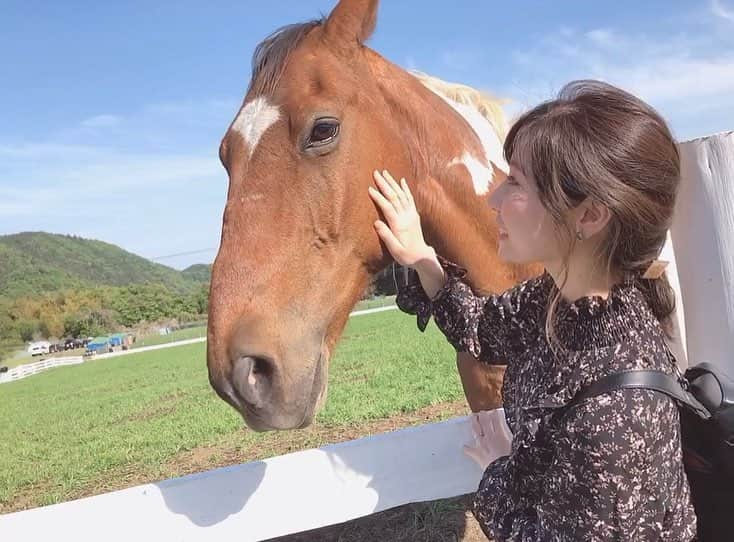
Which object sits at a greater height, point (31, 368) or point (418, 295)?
point (418, 295)

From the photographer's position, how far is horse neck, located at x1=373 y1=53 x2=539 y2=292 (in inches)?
88.5

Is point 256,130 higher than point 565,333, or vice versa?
point 256,130

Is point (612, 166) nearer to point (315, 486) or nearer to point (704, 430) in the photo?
point (704, 430)

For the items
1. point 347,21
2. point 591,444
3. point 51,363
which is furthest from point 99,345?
point 591,444

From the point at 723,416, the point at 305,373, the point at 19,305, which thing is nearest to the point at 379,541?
the point at 305,373

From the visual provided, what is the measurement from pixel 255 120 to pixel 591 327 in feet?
4.09

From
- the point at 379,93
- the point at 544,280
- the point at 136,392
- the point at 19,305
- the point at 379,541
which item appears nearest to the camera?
the point at 544,280

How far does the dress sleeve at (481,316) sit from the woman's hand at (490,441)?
218 millimetres

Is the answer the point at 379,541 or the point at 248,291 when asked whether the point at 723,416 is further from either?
the point at 379,541

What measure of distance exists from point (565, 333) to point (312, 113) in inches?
42.4

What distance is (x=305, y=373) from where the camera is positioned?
70.5 inches

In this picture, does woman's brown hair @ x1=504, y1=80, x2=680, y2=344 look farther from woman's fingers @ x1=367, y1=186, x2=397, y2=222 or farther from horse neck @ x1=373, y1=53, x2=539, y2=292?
horse neck @ x1=373, y1=53, x2=539, y2=292

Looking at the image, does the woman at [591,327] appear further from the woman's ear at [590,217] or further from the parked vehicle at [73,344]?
the parked vehicle at [73,344]

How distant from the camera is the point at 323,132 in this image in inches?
76.3
